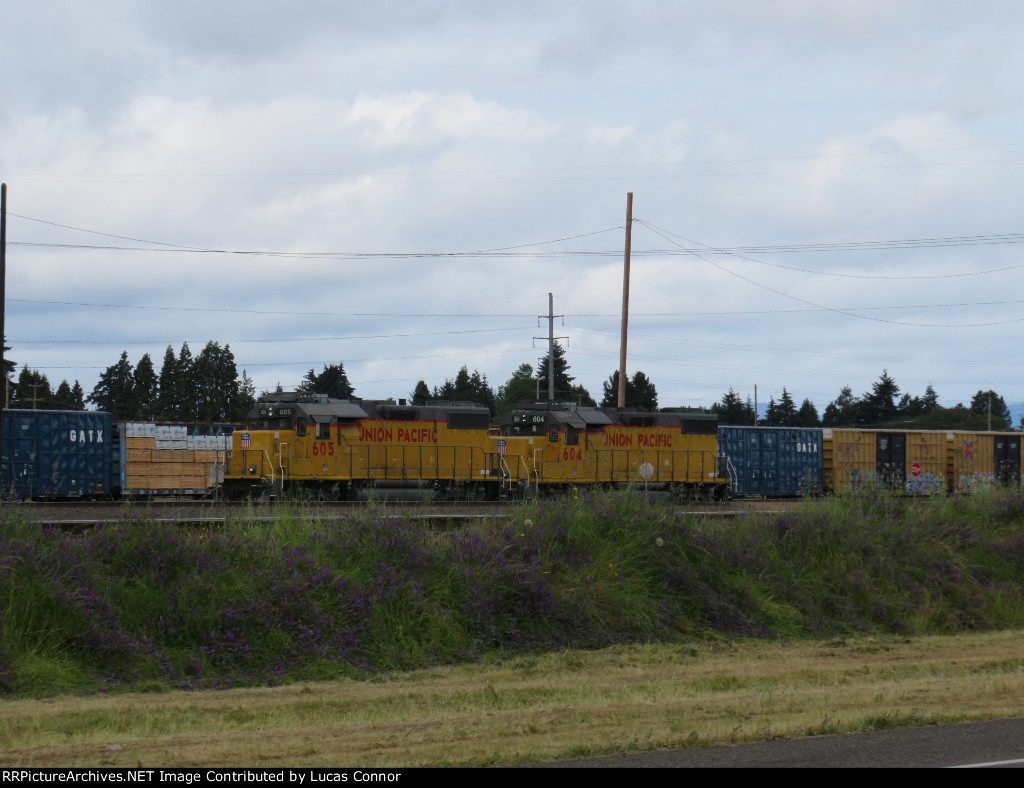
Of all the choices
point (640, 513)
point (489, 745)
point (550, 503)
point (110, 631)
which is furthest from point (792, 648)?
point (110, 631)

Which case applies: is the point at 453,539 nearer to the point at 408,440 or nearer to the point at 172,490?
the point at 408,440

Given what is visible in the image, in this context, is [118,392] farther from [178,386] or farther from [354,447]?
[354,447]

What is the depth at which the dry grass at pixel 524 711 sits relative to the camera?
796 centimetres

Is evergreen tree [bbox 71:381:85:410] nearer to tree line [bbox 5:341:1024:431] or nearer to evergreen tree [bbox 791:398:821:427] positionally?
tree line [bbox 5:341:1024:431]

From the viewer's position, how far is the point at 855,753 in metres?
7.72

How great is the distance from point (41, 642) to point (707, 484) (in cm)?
2465

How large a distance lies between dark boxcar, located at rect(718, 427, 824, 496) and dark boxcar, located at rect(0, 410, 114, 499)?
23.4 metres

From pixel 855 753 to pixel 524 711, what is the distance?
10.9 ft

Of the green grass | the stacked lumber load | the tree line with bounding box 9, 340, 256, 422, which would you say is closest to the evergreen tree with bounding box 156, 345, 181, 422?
the tree line with bounding box 9, 340, 256, 422

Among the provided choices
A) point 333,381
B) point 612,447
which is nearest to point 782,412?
point 333,381

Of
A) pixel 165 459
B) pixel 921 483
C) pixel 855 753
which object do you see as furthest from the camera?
pixel 921 483

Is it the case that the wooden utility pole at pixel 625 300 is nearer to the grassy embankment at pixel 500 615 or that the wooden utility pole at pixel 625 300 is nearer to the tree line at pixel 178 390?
the grassy embankment at pixel 500 615

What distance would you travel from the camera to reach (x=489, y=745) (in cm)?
820

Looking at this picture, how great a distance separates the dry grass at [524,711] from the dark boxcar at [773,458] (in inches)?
1047
